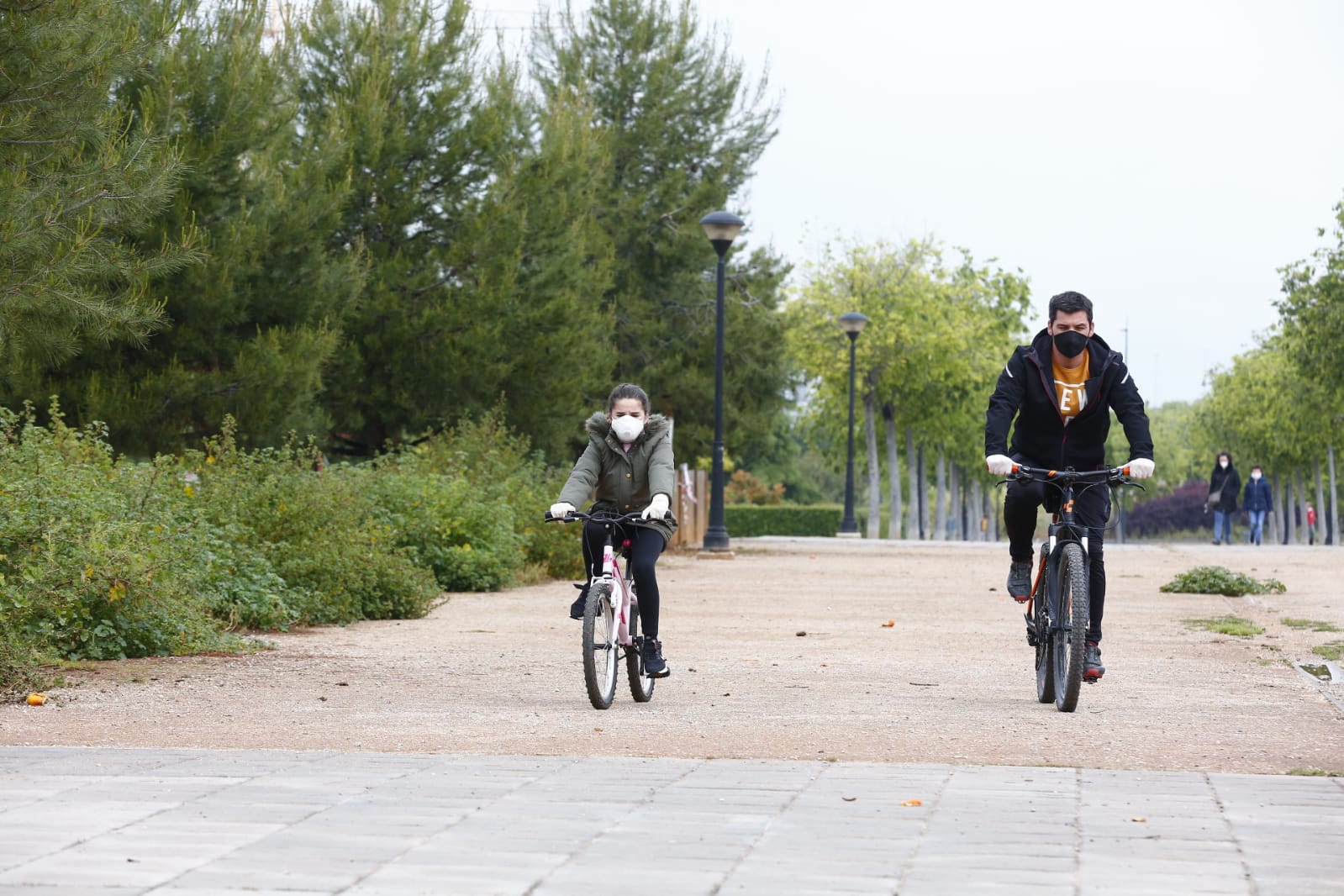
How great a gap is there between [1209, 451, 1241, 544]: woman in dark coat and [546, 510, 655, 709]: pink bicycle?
3173 cm

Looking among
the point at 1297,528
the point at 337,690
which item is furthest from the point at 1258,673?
the point at 1297,528

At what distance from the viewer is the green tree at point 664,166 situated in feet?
118

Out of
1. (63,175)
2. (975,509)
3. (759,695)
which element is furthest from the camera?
(975,509)

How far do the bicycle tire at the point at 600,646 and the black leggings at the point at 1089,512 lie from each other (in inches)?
74.1

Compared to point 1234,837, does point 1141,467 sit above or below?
above

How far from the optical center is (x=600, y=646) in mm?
8023

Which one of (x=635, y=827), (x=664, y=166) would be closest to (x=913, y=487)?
(x=664, y=166)

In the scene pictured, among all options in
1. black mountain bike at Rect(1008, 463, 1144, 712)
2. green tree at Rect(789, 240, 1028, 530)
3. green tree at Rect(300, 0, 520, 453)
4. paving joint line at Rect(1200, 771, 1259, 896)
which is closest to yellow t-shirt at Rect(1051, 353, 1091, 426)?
black mountain bike at Rect(1008, 463, 1144, 712)

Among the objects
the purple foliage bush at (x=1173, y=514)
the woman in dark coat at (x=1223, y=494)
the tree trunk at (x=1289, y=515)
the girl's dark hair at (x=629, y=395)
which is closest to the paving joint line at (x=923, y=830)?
the girl's dark hair at (x=629, y=395)

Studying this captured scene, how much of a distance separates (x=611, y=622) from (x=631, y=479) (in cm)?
67

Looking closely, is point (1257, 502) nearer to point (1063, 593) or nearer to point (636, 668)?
point (1063, 593)

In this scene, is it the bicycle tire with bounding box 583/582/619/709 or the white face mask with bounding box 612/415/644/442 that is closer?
the bicycle tire with bounding box 583/582/619/709

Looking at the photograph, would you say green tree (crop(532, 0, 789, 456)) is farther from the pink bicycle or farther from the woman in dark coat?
the pink bicycle

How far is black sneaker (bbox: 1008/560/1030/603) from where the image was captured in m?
8.67
